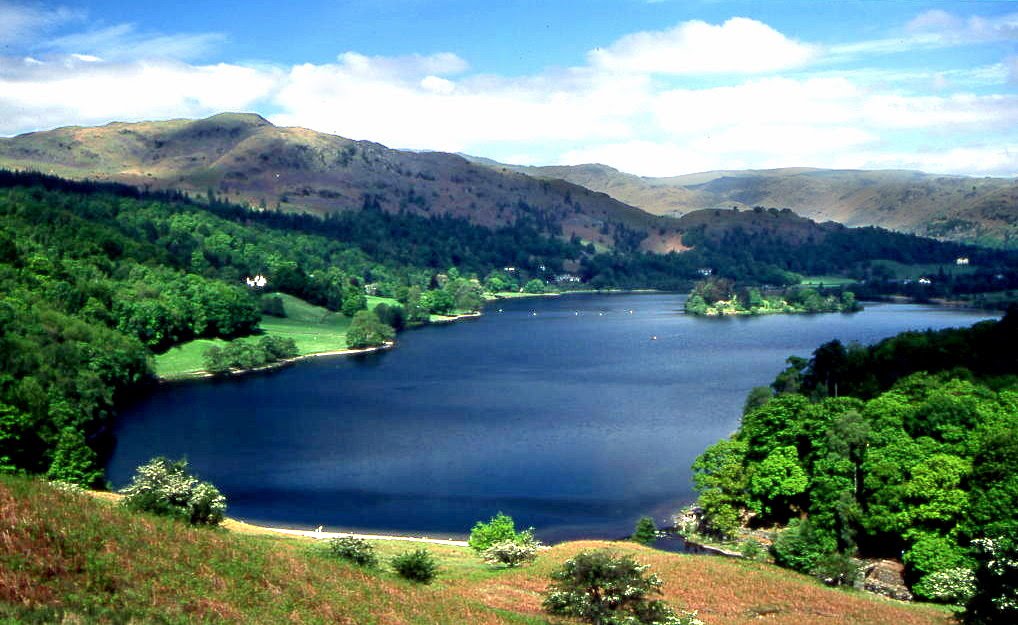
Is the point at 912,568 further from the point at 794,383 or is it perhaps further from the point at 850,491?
the point at 794,383

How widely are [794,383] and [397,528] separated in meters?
29.8

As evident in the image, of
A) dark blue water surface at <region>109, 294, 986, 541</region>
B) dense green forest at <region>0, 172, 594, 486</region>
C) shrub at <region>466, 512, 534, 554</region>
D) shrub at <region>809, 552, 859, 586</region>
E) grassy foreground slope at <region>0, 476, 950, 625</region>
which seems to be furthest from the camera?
dense green forest at <region>0, 172, 594, 486</region>

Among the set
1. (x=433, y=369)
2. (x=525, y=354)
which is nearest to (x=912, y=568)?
(x=433, y=369)

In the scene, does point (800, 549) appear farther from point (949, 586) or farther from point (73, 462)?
point (73, 462)

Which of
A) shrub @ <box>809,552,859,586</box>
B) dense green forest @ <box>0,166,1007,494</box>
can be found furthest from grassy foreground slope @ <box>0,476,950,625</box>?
dense green forest @ <box>0,166,1007,494</box>

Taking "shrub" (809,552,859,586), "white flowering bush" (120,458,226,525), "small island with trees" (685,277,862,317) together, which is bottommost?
"shrub" (809,552,859,586)

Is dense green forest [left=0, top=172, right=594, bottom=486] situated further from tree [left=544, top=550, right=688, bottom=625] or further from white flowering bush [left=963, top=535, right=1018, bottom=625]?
white flowering bush [left=963, top=535, right=1018, bottom=625]

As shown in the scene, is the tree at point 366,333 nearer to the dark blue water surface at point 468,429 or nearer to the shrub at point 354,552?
the dark blue water surface at point 468,429

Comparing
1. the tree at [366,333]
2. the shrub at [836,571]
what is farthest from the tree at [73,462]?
the tree at [366,333]

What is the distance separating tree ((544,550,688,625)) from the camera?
21156mm

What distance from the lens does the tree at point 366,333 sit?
10838 cm

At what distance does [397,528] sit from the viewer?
4544 centimetres

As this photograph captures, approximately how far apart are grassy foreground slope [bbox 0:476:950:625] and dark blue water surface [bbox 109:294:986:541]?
19.2 metres

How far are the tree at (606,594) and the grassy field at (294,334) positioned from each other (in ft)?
241
